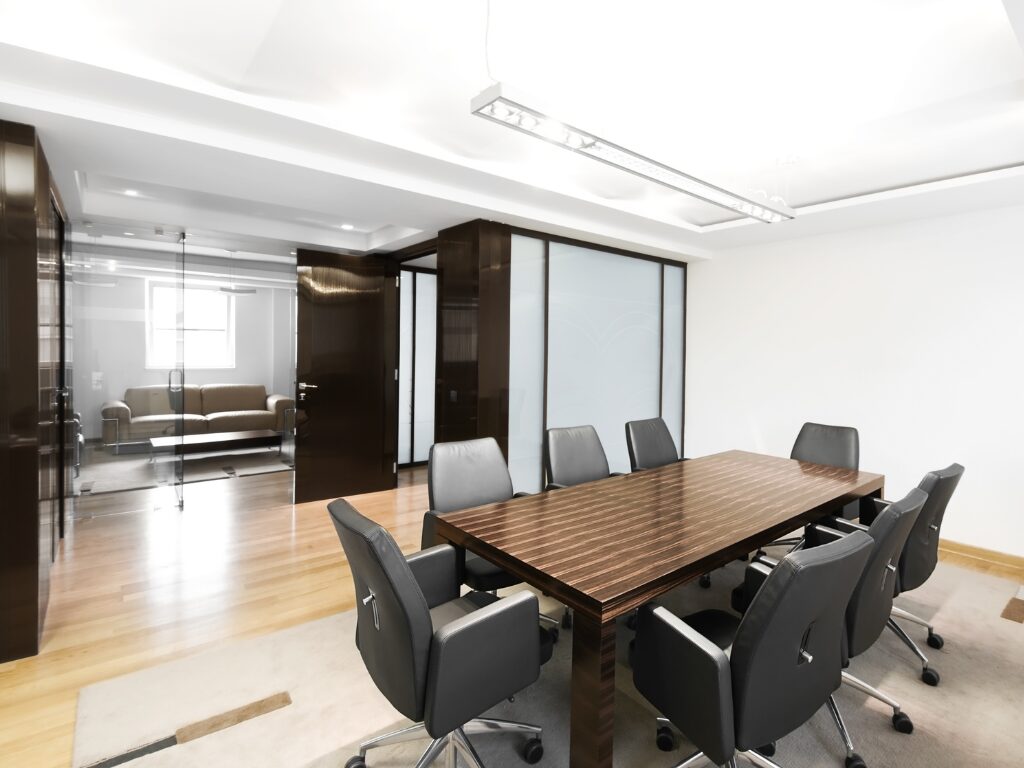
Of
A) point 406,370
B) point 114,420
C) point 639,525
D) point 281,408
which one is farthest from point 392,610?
point 281,408

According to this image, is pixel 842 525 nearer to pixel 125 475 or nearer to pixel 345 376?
pixel 345 376

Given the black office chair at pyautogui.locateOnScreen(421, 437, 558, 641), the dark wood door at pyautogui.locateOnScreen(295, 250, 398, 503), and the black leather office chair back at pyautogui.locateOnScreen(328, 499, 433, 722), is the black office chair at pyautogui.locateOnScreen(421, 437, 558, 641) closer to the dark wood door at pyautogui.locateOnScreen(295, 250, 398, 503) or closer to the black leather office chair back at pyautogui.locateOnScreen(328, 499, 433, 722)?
the black leather office chair back at pyautogui.locateOnScreen(328, 499, 433, 722)

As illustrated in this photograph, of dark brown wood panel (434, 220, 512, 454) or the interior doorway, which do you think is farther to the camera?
the interior doorway

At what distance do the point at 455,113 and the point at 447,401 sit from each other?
2.44 m

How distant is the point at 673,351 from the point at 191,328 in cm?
580

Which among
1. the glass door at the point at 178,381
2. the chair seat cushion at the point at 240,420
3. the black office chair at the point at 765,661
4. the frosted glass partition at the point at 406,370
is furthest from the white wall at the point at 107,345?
the black office chair at the point at 765,661

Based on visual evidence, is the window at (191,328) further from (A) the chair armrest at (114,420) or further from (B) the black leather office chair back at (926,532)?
(B) the black leather office chair back at (926,532)

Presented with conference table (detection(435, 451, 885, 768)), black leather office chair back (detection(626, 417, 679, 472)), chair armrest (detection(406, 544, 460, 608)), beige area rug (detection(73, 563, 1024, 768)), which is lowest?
beige area rug (detection(73, 563, 1024, 768))

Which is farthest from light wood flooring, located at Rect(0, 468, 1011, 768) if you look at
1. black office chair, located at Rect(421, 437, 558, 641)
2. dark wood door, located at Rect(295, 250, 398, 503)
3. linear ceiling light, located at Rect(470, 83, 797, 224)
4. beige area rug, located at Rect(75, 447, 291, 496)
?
linear ceiling light, located at Rect(470, 83, 797, 224)

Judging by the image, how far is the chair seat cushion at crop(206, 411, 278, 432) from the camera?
23.1 feet

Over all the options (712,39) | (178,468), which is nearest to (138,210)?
(178,468)

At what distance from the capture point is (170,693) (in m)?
2.30

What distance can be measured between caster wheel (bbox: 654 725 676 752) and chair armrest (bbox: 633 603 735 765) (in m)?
0.44

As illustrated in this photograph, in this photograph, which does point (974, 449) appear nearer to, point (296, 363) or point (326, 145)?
→ point (326, 145)
